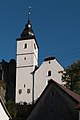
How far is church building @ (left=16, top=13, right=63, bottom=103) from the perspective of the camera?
7775 centimetres

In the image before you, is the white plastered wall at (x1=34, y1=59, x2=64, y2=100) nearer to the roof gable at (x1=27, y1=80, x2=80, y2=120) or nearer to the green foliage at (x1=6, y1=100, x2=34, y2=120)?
the green foliage at (x1=6, y1=100, x2=34, y2=120)

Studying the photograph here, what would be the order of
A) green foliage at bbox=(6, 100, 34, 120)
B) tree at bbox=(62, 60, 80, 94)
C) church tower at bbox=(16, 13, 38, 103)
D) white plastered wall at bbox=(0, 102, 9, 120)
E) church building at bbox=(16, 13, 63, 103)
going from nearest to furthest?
1. white plastered wall at bbox=(0, 102, 9, 120)
2. green foliage at bbox=(6, 100, 34, 120)
3. tree at bbox=(62, 60, 80, 94)
4. church building at bbox=(16, 13, 63, 103)
5. church tower at bbox=(16, 13, 38, 103)

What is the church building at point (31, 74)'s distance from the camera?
255ft

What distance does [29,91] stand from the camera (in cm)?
7831

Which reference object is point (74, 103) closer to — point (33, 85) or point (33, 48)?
point (33, 85)

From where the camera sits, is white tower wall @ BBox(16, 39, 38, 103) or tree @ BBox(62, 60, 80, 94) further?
white tower wall @ BBox(16, 39, 38, 103)

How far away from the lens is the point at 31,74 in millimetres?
80062

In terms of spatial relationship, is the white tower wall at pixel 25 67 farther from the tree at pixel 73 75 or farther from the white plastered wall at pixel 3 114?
the white plastered wall at pixel 3 114

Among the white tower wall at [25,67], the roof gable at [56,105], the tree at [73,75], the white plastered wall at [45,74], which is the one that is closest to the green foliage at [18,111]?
the tree at [73,75]

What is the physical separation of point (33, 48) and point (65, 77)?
82.0ft

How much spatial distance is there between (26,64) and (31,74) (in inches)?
124

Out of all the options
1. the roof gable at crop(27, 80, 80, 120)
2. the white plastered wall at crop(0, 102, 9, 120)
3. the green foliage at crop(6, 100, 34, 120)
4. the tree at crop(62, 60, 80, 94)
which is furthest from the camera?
the tree at crop(62, 60, 80, 94)

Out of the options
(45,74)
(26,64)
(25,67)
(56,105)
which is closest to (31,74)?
(25,67)

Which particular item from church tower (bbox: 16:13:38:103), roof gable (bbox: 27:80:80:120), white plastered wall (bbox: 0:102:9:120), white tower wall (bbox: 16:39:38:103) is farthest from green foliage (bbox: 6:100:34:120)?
white tower wall (bbox: 16:39:38:103)
